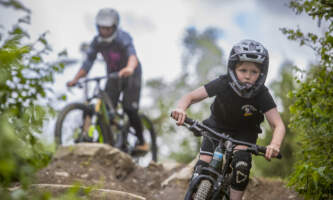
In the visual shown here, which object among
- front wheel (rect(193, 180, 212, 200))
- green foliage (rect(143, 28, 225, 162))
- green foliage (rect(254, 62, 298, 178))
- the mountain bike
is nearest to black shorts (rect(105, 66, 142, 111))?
the mountain bike

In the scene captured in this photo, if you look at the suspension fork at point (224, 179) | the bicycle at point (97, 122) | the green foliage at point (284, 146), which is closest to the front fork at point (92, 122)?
the bicycle at point (97, 122)

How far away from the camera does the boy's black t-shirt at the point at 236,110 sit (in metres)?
3.80

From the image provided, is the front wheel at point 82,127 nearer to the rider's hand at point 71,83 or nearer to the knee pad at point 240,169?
the rider's hand at point 71,83

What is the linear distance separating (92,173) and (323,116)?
3.72m

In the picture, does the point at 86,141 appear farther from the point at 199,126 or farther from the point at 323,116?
the point at 323,116

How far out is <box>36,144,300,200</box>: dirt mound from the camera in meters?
5.05

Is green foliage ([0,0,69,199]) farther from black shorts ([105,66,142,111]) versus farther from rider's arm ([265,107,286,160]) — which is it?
black shorts ([105,66,142,111])

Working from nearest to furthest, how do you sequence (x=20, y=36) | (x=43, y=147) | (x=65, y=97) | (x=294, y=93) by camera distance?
(x=43, y=147)
(x=20, y=36)
(x=65, y=97)
(x=294, y=93)

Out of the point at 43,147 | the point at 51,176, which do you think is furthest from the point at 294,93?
the point at 51,176

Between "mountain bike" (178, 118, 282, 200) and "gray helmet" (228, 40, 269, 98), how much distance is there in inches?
29.2

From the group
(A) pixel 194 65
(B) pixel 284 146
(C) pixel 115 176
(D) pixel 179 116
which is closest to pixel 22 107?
(D) pixel 179 116

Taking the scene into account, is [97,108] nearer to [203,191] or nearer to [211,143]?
[211,143]

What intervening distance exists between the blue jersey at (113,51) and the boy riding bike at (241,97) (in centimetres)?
328

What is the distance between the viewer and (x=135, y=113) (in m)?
7.27
